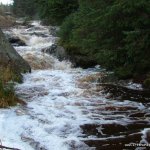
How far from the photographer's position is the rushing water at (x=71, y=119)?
304 inches

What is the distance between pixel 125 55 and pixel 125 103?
8.36ft

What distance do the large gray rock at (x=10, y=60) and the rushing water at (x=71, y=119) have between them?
3.94ft

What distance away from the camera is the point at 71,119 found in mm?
9219

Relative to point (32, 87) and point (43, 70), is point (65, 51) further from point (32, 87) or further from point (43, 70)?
point (32, 87)

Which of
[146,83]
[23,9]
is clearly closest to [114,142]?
[146,83]

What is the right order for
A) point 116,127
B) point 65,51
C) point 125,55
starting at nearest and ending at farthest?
1. point 116,127
2. point 125,55
3. point 65,51

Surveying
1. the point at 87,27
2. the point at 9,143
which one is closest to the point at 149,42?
the point at 87,27

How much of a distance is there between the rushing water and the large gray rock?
120cm

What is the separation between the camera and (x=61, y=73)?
15953 millimetres

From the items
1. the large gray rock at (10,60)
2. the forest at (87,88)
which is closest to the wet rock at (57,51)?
the forest at (87,88)

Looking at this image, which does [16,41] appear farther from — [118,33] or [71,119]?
[71,119]

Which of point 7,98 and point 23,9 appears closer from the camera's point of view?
point 7,98

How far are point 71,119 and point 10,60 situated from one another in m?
6.57

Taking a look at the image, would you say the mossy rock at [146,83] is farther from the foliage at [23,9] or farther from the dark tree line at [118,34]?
the foliage at [23,9]
